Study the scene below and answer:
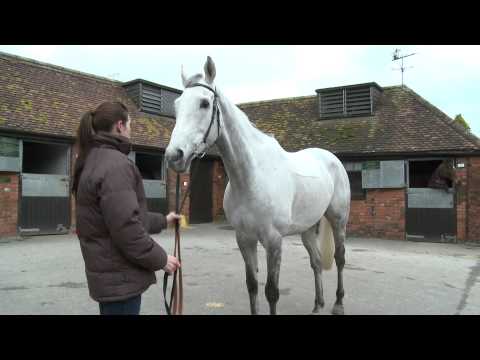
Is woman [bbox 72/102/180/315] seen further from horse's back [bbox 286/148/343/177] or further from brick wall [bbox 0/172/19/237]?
brick wall [bbox 0/172/19/237]

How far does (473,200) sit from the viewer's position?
10805mm

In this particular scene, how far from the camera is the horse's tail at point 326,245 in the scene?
4.70m

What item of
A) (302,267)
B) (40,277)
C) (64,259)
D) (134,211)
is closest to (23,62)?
(64,259)

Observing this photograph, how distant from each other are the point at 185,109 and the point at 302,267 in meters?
5.27

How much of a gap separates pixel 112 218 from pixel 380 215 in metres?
11.8

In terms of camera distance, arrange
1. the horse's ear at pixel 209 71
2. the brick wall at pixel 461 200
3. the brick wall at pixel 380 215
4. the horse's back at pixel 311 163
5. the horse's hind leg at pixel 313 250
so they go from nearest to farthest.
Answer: the horse's ear at pixel 209 71, the horse's back at pixel 311 163, the horse's hind leg at pixel 313 250, the brick wall at pixel 461 200, the brick wall at pixel 380 215

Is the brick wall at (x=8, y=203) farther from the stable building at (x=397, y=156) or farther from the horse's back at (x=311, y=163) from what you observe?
the stable building at (x=397, y=156)

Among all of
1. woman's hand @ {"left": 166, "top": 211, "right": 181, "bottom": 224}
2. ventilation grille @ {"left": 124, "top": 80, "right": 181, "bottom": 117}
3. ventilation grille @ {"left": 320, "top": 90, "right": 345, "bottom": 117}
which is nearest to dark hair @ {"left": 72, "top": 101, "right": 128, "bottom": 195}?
woman's hand @ {"left": 166, "top": 211, "right": 181, "bottom": 224}

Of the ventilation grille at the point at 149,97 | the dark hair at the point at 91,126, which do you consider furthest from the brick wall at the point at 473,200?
the ventilation grille at the point at 149,97

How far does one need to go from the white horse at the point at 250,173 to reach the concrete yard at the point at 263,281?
98cm

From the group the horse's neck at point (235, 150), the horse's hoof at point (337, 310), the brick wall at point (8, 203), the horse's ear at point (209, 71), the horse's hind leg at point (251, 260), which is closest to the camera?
the horse's ear at point (209, 71)

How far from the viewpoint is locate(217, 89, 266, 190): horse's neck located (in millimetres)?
2928

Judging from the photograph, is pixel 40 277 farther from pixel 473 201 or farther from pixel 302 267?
pixel 473 201

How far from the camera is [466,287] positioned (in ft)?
18.1
